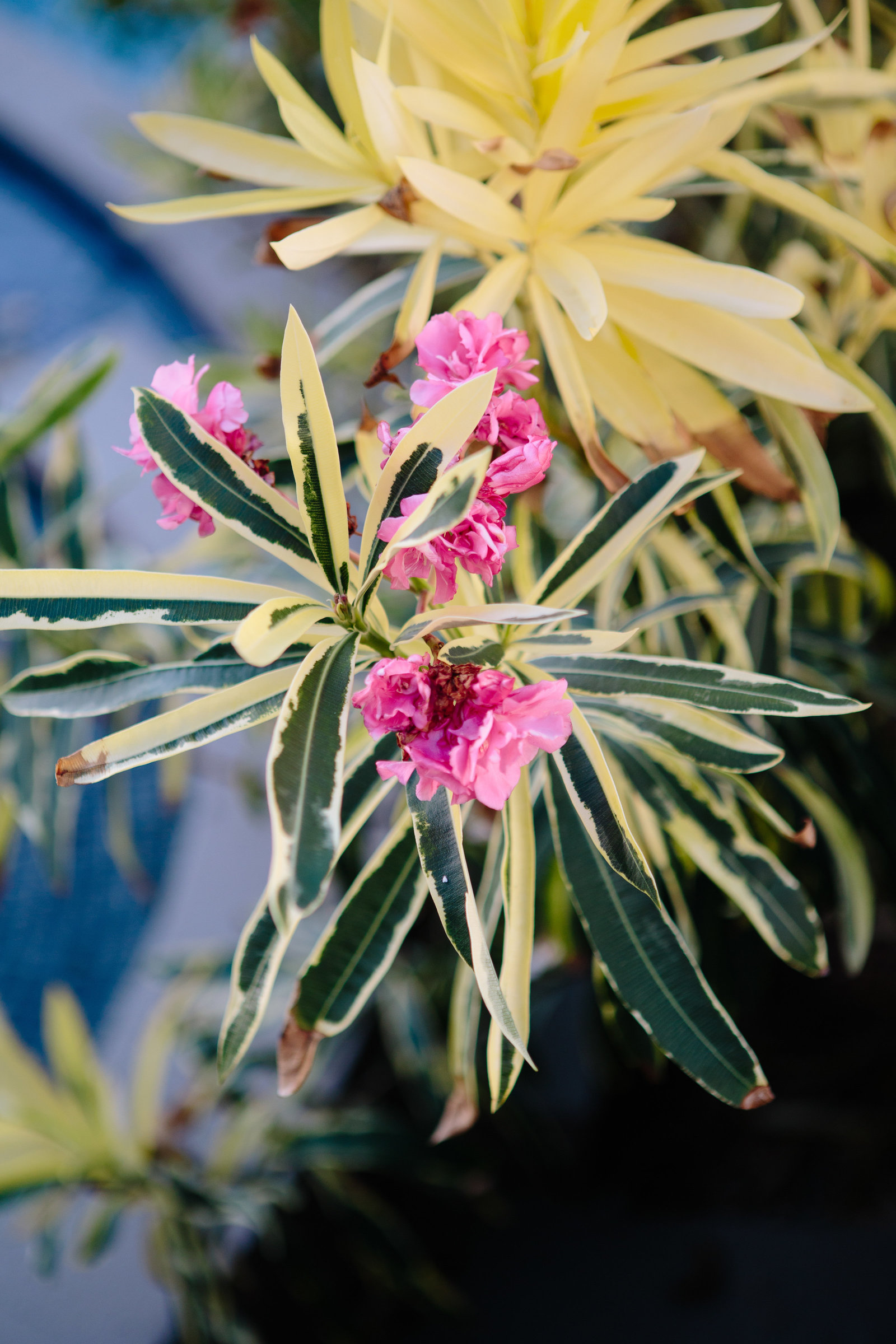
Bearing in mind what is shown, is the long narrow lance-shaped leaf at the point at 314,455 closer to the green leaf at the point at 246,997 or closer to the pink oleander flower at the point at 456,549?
the pink oleander flower at the point at 456,549

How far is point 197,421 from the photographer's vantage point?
438 millimetres

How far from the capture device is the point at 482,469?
0.35m

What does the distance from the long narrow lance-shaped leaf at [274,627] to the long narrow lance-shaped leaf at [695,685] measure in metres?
0.16

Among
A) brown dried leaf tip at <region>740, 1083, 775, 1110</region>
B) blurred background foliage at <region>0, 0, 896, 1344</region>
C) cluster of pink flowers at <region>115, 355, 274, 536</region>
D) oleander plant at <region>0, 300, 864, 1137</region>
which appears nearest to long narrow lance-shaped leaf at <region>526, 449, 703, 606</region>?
oleander plant at <region>0, 300, 864, 1137</region>

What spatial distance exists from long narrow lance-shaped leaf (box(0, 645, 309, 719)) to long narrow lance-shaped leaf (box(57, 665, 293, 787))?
41 mm

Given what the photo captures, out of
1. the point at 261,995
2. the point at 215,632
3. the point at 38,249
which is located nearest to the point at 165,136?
the point at 215,632

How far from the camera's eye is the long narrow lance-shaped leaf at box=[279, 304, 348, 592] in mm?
403

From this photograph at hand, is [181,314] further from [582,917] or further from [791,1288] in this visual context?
[791,1288]

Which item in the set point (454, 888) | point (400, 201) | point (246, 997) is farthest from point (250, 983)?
point (400, 201)

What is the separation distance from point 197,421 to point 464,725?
0.23 metres

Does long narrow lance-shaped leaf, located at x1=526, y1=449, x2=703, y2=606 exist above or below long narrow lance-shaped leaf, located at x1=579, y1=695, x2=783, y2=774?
above

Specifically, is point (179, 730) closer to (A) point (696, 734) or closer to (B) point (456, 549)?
(B) point (456, 549)

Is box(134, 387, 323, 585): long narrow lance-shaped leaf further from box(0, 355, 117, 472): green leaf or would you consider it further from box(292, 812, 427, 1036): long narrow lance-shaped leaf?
box(0, 355, 117, 472): green leaf

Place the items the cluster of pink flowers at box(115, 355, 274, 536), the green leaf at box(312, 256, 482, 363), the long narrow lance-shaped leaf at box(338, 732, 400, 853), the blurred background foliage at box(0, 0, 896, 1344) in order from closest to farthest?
the cluster of pink flowers at box(115, 355, 274, 536)
the long narrow lance-shaped leaf at box(338, 732, 400, 853)
the green leaf at box(312, 256, 482, 363)
the blurred background foliage at box(0, 0, 896, 1344)
